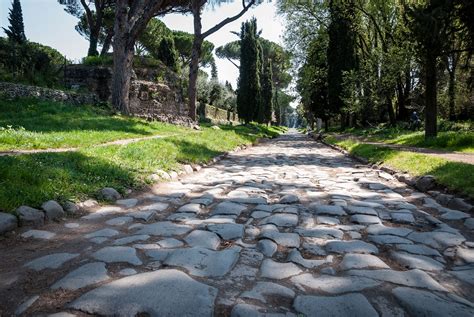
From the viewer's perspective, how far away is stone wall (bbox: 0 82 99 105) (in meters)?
12.1

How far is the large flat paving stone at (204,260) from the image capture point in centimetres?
259

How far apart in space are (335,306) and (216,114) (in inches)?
1389

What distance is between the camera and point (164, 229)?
3.63 m

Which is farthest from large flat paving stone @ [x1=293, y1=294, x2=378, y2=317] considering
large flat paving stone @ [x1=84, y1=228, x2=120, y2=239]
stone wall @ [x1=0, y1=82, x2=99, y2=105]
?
stone wall @ [x1=0, y1=82, x2=99, y2=105]

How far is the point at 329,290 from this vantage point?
7.64 ft

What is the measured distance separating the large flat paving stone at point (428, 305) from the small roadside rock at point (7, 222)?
3.38 m

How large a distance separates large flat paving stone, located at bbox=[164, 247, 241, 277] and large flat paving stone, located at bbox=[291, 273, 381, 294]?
546 millimetres

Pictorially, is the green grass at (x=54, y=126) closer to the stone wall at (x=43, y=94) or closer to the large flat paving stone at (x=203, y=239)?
the stone wall at (x=43, y=94)

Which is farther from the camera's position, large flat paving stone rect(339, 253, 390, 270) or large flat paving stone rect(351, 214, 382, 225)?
large flat paving stone rect(351, 214, 382, 225)

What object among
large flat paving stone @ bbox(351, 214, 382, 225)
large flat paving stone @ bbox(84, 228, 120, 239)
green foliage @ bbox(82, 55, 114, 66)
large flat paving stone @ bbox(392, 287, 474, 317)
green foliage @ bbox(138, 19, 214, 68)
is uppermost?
green foliage @ bbox(138, 19, 214, 68)

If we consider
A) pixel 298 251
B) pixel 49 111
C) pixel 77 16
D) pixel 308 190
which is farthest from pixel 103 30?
pixel 298 251

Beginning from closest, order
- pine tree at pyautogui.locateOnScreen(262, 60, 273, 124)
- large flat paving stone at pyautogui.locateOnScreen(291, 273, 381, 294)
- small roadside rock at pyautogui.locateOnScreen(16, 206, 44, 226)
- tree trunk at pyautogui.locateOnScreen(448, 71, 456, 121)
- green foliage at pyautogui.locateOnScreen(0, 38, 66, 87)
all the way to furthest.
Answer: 1. large flat paving stone at pyautogui.locateOnScreen(291, 273, 381, 294)
2. small roadside rock at pyautogui.locateOnScreen(16, 206, 44, 226)
3. green foliage at pyautogui.locateOnScreen(0, 38, 66, 87)
4. tree trunk at pyautogui.locateOnScreen(448, 71, 456, 121)
5. pine tree at pyautogui.locateOnScreen(262, 60, 273, 124)

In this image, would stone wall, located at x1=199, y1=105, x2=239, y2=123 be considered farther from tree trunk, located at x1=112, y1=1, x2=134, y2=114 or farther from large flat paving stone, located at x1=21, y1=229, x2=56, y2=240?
large flat paving stone, located at x1=21, y1=229, x2=56, y2=240

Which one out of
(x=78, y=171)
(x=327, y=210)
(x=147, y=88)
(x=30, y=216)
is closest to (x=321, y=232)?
(x=327, y=210)
